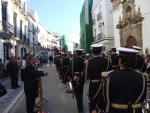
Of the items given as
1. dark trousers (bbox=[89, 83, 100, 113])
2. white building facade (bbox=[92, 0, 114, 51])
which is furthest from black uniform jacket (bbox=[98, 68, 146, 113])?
white building facade (bbox=[92, 0, 114, 51])

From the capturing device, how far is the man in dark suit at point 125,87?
484cm

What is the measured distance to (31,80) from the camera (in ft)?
32.9

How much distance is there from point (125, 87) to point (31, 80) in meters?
5.47

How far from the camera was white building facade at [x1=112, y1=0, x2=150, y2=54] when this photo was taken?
2866 centimetres

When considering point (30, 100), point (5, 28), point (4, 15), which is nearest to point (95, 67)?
point (30, 100)

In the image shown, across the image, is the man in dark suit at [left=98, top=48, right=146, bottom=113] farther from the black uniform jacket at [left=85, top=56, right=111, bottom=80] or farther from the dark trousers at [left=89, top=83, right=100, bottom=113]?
the dark trousers at [left=89, top=83, right=100, bottom=113]

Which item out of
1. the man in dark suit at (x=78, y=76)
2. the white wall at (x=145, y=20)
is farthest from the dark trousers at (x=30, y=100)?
the white wall at (x=145, y=20)

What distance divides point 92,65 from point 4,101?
6.81 metres

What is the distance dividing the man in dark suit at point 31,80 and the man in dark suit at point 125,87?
5.07m

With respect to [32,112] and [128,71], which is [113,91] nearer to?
[128,71]

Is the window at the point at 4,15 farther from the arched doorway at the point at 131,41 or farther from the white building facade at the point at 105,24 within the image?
the white building facade at the point at 105,24

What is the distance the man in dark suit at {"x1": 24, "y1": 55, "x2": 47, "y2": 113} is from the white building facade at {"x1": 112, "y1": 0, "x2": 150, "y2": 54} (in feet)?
62.2

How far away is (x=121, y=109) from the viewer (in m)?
4.88

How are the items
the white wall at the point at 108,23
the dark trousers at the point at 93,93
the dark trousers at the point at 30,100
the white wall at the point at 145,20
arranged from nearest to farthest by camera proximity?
the dark trousers at the point at 93,93 < the dark trousers at the point at 30,100 < the white wall at the point at 145,20 < the white wall at the point at 108,23
